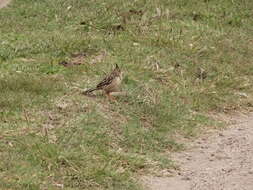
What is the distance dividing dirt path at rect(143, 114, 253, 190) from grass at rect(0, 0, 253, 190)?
207 millimetres

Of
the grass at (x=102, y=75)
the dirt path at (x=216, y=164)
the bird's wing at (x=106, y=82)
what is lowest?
the dirt path at (x=216, y=164)

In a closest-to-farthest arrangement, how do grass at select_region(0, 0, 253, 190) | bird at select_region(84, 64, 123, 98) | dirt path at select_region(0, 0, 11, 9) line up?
grass at select_region(0, 0, 253, 190), bird at select_region(84, 64, 123, 98), dirt path at select_region(0, 0, 11, 9)

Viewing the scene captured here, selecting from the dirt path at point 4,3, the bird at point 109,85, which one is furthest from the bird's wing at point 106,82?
the dirt path at point 4,3

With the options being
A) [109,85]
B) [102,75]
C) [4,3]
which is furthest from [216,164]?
[4,3]

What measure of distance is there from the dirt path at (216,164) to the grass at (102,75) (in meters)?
0.21

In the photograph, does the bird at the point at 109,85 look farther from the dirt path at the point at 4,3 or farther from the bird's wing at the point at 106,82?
the dirt path at the point at 4,3

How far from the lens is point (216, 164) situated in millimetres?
7578

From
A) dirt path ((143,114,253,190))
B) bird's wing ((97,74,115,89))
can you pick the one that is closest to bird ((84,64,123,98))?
bird's wing ((97,74,115,89))

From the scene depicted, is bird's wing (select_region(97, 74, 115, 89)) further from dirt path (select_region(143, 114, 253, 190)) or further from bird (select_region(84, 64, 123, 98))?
dirt path (select_region(143, 114, 253, 190))

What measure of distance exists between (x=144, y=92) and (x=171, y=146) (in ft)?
3.72

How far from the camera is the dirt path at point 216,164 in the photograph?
272 inches

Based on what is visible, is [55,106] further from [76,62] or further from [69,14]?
[69,14]

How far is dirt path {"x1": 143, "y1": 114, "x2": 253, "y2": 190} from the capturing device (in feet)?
22.7

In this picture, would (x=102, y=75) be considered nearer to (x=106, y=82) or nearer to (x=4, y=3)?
(x=106, y=82)
